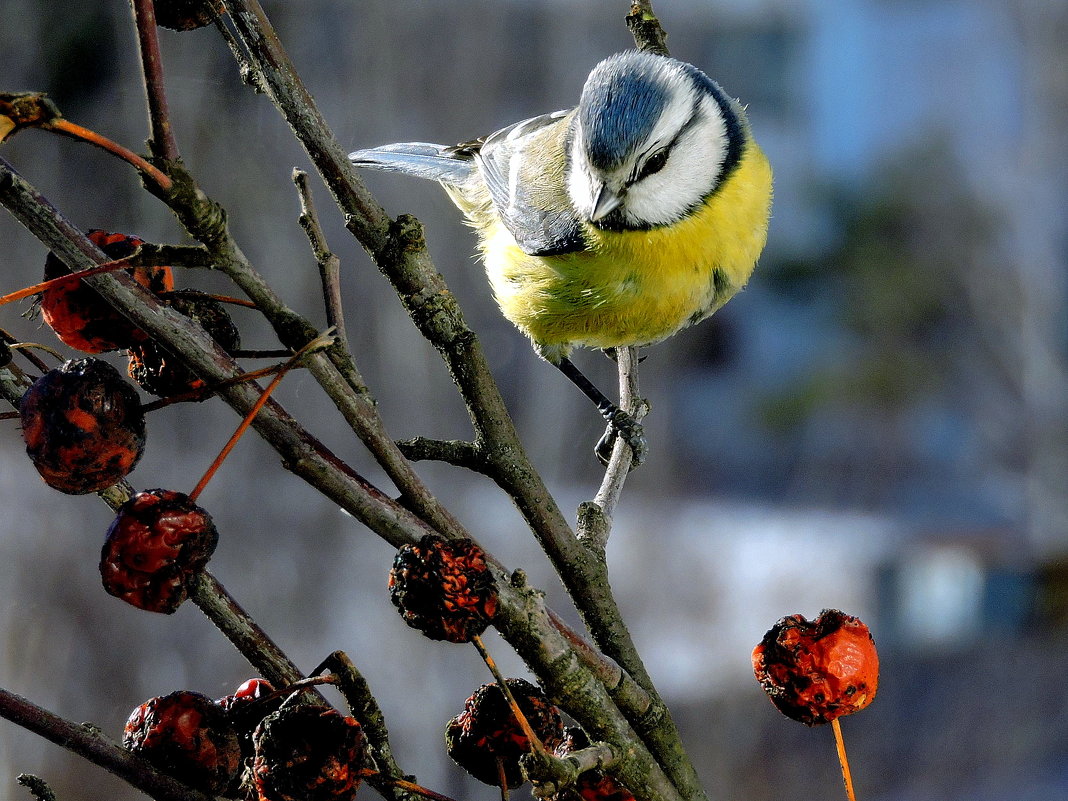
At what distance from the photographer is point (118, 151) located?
0.34 meters

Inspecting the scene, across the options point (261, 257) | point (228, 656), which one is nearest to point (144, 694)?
point (228, 656)

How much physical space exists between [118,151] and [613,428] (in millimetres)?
793

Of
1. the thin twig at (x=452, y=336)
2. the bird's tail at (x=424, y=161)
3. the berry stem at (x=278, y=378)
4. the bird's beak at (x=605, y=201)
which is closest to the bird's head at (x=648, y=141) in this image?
the bird's beak at (x=605, y=201)

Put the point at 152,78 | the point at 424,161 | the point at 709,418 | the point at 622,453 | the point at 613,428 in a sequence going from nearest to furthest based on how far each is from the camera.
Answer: the point at 152,78, the point at 622,453, the point at 613,428, the point at 424,161, the point at 709,418

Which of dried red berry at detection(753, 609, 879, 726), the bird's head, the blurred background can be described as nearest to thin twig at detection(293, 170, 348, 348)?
dried red berry at detection(753, 609, 879, 726)

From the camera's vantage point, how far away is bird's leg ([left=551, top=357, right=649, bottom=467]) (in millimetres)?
830

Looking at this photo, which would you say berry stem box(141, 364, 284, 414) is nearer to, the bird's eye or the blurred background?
the bird's eye

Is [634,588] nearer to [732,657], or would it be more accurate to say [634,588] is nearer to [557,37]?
[732,657]

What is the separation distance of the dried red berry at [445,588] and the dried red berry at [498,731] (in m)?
0.08

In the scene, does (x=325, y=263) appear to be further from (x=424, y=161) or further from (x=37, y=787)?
(x=424, y=161)

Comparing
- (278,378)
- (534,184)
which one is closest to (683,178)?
(534,184)

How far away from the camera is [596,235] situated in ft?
3.48

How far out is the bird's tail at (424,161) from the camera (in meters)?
1.38

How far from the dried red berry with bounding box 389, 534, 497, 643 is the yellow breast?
2.21 ft
